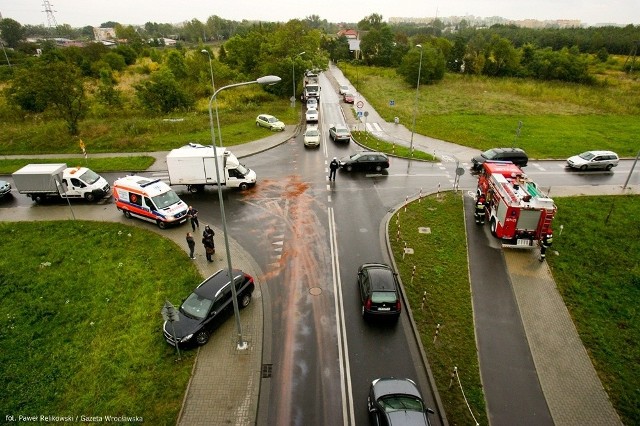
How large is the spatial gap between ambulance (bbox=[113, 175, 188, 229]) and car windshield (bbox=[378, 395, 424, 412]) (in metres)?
14.3

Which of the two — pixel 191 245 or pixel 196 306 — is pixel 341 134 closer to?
pixel 191 245

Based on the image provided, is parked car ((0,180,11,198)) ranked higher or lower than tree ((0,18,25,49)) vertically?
lower

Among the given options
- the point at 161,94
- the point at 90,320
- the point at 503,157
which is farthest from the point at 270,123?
the point at 90,320

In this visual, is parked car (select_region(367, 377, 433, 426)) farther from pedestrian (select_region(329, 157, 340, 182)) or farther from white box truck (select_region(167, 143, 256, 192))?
pedestrian (select_region(329, 157, 340, 182))

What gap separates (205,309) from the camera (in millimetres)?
12859

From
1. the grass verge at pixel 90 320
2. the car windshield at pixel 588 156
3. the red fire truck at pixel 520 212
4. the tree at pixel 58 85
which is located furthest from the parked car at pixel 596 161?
the tree at pixel 58 85

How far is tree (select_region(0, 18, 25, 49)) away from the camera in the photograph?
130 m

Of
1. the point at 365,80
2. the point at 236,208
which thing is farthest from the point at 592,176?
the point at 365,80

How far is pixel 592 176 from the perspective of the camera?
2717cm

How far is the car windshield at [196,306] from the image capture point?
12.8 meters

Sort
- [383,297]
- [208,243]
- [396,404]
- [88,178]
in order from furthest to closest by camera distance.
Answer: [88,178] → [208,243] → [383,297] → [396,404]

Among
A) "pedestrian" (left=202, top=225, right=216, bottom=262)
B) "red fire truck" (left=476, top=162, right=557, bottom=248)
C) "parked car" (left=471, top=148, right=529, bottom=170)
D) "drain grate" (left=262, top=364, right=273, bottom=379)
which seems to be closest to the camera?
"drain grate" (left=262, top=364, right=273, bottom=379)

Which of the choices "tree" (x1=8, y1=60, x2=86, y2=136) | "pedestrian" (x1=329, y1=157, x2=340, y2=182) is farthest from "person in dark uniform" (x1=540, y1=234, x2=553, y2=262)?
"tree" (x1=8, y1=60, x2=86, y2=136)

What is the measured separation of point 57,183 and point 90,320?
11.9 metres
